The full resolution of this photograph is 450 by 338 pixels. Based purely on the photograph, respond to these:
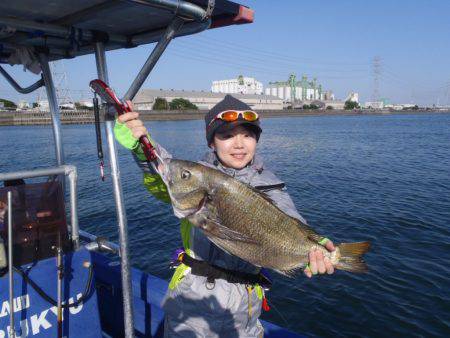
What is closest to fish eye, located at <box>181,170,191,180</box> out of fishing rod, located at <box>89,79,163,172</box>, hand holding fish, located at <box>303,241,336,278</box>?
fishing rod, located at <box>89,79,163,172</box>

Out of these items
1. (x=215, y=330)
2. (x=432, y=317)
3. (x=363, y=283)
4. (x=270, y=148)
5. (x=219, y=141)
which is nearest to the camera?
(x=215, y=330)

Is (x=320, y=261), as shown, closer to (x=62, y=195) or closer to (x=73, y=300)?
(x=73, y=300)

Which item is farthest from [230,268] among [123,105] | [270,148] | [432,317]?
[270,148]

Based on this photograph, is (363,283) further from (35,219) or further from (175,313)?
(35,219)

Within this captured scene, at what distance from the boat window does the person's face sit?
2100 mm

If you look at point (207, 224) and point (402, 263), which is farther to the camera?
point (402, 263)

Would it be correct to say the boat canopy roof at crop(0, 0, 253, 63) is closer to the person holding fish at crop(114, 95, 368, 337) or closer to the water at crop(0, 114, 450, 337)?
the person holding fish at crop(114, 95, 368, 337)

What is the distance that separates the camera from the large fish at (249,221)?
3.03 m

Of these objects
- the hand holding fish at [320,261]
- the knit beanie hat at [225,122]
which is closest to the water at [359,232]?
the hand holding fish at [320,261]

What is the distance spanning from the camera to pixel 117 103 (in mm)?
3029

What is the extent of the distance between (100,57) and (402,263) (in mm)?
10756

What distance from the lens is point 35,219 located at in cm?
392

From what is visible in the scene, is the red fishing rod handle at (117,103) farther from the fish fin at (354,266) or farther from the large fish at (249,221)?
the fish fin at (354,266)

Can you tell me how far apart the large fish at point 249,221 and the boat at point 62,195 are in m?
0.79
